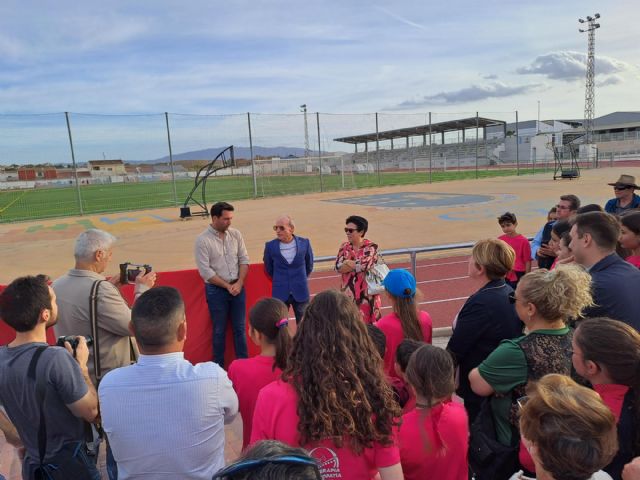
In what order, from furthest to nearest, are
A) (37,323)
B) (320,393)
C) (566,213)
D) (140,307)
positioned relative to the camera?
(566,213), (37,323), (140,307), (320,393)

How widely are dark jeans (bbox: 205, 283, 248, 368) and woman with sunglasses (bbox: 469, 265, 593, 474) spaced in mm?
3468

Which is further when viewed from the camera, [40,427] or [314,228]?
[314,228]

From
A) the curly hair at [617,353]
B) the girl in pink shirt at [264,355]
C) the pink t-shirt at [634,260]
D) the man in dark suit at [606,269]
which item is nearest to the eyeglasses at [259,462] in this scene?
the girl in pink shirt at [264,355]

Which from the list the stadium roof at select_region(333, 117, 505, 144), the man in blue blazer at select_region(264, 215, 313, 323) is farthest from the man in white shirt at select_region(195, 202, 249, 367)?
the stadium roof at select_region(333, 117, 505, 144)

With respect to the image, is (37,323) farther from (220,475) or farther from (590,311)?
(590,311)

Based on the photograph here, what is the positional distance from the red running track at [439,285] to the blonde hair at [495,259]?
3.56 metres

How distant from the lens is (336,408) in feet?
5.95

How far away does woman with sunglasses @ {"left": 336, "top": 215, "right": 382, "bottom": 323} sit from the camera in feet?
16.9

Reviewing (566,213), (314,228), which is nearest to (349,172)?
(314,228)

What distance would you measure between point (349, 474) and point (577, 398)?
0.89 metres

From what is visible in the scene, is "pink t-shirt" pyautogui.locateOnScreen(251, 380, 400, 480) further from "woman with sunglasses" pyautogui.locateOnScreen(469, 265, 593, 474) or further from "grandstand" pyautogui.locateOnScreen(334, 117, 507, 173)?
"grandstand" pyautogui.locateOnScreen(334, 117, 507, 173)

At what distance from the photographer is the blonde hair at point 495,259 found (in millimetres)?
3141

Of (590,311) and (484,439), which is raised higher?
(590,311)

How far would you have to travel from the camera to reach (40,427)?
2316 millimetres
